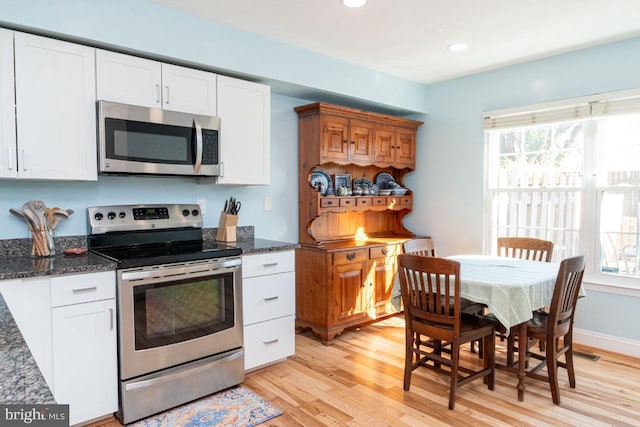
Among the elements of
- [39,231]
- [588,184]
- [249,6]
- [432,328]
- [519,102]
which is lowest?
[432,328]

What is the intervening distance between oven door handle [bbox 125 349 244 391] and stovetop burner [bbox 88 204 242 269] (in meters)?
0.67

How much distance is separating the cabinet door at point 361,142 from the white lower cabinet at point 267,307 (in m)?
1.38

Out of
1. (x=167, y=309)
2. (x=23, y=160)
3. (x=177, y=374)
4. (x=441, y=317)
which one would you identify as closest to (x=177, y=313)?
(x=167, y=309)

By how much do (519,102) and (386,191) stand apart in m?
1.50

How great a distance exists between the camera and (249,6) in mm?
2746

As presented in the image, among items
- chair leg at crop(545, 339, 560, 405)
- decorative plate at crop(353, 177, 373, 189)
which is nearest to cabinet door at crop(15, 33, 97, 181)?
decorative plate at crop(353, 177, 373, 189)

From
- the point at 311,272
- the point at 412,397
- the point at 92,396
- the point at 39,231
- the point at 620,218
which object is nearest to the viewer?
the point at 92,396

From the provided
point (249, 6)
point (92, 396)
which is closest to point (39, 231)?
point (92, 396)

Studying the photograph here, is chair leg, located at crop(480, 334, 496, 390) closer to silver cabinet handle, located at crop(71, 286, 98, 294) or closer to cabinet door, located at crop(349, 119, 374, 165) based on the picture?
cabinet door, located at crop(349, 119, 374, 165)

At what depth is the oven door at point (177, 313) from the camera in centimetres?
241

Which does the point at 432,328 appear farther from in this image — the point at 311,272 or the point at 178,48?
the point at 178,48

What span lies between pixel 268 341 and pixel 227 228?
2.93 ft

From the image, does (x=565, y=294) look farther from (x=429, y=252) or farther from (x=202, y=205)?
(x=202, y=205)

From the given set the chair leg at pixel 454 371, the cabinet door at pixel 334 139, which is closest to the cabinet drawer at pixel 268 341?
the chair leg at pixel 454 371
